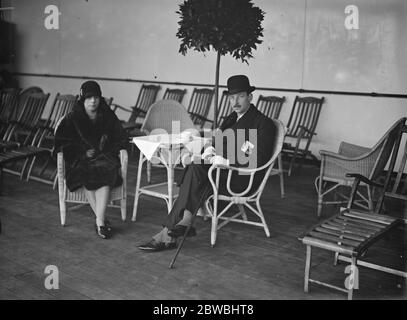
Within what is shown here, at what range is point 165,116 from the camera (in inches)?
223

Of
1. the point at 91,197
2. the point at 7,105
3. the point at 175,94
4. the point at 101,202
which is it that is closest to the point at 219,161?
the point at 101,202

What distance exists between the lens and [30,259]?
3496mm

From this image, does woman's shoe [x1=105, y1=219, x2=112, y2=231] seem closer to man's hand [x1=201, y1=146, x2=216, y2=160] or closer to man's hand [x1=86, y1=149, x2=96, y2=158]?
man's hand [x1=86, y1=149, x2=96, y2=158]

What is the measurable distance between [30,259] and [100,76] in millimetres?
6538

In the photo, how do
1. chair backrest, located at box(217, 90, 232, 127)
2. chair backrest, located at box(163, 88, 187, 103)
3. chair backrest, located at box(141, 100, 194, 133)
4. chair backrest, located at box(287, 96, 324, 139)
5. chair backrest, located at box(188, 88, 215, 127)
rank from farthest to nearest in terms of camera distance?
1. chair backrest, located at box(163, 88, 187, 103)
2. chair backrest, located at box(188, 88, 215, 127)
3. chair backrest, located at box(217, 90, 232, 127)
4. chair backrest, located at box(287, 96, 324, 139)
5. chair backrest, located at box(141, 100, 194, 133)

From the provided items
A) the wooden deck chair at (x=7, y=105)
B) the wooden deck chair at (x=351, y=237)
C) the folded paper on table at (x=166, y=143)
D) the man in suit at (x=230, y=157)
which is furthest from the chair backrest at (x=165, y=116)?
the wooden deck chair at (x=351, y=237)

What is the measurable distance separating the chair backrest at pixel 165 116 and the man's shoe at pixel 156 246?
209cm

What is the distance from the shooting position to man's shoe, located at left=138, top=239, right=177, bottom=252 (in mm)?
3686

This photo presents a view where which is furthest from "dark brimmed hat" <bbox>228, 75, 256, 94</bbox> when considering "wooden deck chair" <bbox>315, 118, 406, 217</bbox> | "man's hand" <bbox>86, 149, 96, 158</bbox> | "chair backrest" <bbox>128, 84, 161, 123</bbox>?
"chair backrest" <bbox>128, 84, 161, 123</bbox>

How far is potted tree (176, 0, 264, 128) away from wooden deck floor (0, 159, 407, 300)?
1.56 m

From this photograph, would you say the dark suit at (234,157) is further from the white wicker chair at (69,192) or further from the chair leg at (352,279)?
the chair leg at (352,279)

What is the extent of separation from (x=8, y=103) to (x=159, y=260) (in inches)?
185
